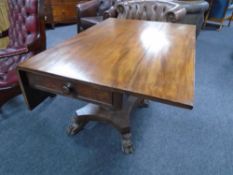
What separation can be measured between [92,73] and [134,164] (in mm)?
765

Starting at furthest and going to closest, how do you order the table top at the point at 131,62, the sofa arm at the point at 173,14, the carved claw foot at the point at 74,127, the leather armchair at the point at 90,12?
1. the leather armchair at the point at 90,12
2. the sofa arm at the point at 173,14
3. the carved claw foot at the point at 74,127
4. the table top at the point at 131,62

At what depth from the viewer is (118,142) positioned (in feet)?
4.37

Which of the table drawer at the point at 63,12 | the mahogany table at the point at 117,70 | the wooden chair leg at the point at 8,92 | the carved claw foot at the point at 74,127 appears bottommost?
the carved claw foot at the point at 74,127

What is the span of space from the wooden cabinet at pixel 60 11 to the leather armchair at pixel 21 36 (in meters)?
2.23

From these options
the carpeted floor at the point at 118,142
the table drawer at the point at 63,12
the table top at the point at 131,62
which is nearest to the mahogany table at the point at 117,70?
the table top at the point at 131,62

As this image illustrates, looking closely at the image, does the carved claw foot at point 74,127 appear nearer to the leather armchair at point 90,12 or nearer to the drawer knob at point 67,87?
the drawer knob at point 67,87

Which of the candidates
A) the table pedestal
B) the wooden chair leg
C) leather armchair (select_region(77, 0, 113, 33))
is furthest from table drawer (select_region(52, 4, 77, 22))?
the table pedestal

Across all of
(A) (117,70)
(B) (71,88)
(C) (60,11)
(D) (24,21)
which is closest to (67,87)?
(B) (71,88)

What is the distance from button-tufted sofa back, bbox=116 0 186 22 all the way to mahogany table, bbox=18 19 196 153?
575 mm

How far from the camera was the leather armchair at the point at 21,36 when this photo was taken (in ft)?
4.12

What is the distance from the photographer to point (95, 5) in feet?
10.0

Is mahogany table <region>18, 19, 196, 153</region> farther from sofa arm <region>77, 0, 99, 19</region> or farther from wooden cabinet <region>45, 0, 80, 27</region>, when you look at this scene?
wooden cabinet <region>45, 0, 80, 27</region>

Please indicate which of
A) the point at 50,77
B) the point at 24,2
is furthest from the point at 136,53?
the point at 24,2

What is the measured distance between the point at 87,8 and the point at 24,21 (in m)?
1.72
